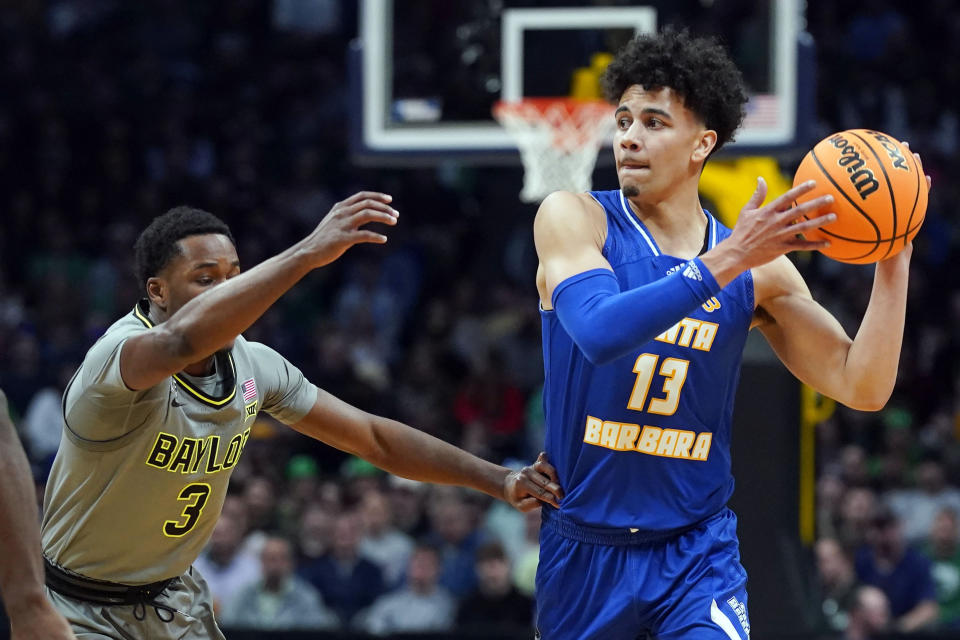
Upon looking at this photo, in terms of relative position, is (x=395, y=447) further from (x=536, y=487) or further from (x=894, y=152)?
(x=894, y=152)

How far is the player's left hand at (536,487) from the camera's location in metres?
4.29

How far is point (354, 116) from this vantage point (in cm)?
808

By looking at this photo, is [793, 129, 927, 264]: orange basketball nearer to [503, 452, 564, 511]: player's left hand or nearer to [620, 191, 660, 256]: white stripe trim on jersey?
[620, 191, 660, 256]: white stripe trim on jersey

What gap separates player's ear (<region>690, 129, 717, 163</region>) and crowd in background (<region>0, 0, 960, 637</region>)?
4803 mm

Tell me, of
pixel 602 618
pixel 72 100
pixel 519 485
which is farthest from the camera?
pixel 72 100

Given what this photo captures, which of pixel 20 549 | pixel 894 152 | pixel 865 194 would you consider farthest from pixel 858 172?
pixel 20 549

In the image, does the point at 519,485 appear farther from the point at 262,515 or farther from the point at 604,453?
the point at 262,515

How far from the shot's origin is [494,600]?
8.78m

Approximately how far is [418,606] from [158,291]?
495cm

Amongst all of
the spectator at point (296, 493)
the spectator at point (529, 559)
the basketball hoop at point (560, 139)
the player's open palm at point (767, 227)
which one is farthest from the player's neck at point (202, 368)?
the spectator at point (296, 493)

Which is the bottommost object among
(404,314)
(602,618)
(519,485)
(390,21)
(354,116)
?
(404,314)

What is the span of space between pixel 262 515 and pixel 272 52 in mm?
7066

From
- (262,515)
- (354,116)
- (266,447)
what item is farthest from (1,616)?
(354,116)

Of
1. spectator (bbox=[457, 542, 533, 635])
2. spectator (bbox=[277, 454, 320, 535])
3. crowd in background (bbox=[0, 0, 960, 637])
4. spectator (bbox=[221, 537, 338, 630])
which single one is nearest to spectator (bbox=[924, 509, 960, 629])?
crowd in background (bbox=[0, 0, 960, 637])
